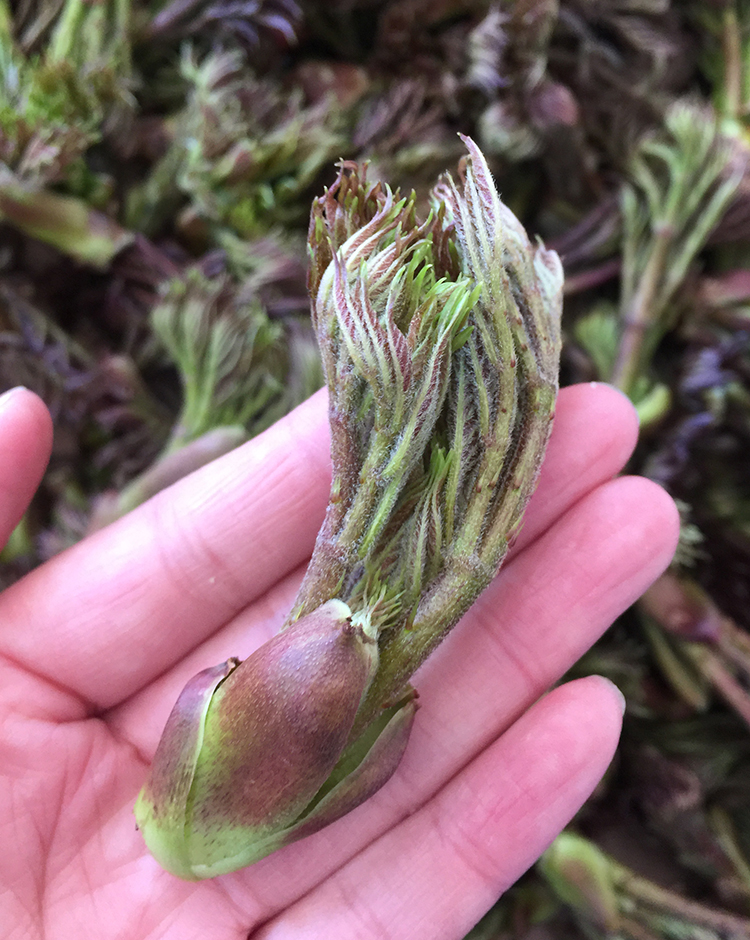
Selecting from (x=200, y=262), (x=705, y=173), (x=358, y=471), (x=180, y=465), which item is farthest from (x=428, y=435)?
(x=705, y=173)

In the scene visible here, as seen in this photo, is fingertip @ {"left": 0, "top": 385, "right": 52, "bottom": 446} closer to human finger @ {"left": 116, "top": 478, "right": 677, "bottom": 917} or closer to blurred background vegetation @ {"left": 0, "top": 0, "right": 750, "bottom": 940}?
blurred background vegetation @ {"left": 0, "top": 0, "right": 750, "bottom": 940}

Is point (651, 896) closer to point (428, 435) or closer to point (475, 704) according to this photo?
point (475, 704)

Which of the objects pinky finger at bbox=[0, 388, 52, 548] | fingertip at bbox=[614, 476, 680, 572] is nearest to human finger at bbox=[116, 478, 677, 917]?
fingertip at bbox=[614, 476, 680, 572]

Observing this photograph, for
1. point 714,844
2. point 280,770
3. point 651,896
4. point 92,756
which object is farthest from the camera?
point 714,844

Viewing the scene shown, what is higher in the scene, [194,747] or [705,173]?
[194,747]

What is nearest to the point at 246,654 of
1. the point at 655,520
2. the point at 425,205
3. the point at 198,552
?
the point at 198,552

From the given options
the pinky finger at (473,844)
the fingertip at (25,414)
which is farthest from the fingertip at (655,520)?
the fingertip at (25,414)

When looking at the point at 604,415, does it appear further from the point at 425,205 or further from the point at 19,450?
the point at 19,450
